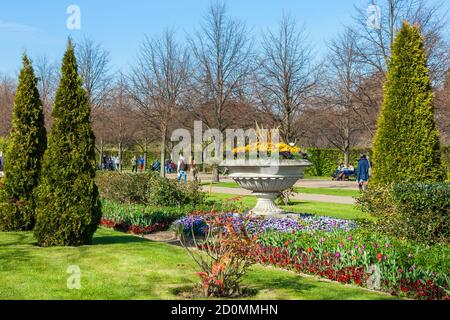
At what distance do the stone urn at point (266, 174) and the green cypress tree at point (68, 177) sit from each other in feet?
11.4

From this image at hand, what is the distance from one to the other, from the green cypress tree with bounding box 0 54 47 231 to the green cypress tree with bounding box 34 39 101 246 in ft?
5.76

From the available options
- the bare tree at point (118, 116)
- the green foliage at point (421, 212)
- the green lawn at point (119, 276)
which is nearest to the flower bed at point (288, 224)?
the green foliage at point (421, 212)

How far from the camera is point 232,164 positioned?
10625mm

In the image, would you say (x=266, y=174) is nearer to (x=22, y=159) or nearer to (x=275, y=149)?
(x=275, y=149)

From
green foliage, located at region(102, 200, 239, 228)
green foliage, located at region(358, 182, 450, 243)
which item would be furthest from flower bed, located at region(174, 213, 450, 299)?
green foliage, located at region(102, 200, 239, 228)

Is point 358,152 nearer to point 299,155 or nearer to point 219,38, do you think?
point 219,38

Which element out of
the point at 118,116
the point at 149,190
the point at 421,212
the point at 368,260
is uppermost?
the point at 118,116

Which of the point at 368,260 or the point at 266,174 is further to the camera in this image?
the point at 266,174

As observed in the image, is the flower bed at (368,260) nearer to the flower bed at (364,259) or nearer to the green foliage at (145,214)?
the flower bed at (364,259)

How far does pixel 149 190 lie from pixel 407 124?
754 centimetres

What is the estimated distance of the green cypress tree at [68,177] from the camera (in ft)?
26.3

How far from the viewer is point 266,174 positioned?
10383 mm

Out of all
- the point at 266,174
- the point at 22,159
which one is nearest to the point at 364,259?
the point at 266,174

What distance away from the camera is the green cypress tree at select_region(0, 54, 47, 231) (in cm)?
981
